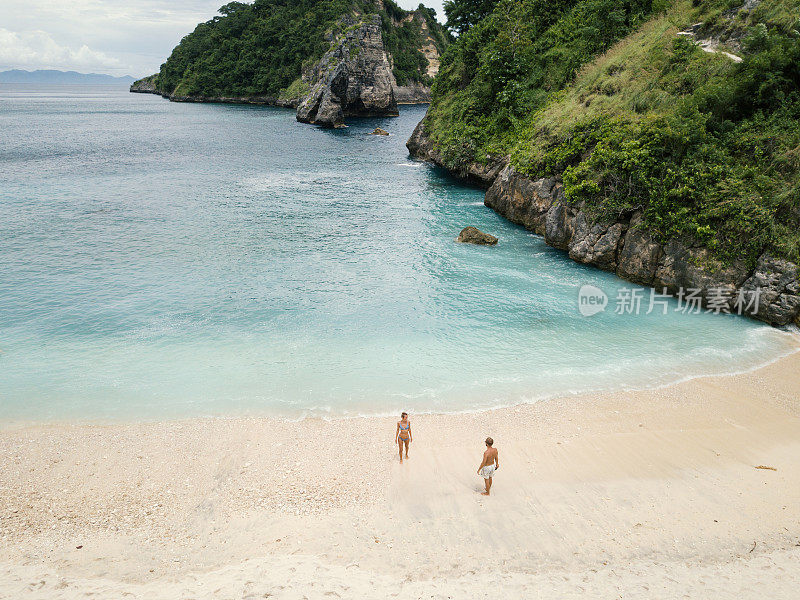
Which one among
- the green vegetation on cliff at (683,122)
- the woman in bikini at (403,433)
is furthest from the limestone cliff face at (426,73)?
the woman in bikini at (403,433)

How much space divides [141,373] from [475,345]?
11688 mm

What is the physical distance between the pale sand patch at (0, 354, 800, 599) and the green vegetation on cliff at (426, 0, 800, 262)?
844 cm

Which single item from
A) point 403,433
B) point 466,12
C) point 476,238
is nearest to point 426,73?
point 466,12

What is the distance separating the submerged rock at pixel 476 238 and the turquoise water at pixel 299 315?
0.90m

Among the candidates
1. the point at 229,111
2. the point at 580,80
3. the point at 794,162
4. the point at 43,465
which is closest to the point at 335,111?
the point at 229,111

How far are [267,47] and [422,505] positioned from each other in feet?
468

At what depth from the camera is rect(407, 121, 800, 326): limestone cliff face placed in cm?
1784

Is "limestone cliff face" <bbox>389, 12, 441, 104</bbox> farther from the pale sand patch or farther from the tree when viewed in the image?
the pale sand patch

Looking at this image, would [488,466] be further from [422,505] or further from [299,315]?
[299,315]

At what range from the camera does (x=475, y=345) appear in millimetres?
17328

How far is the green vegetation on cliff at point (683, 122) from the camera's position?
61.7ft

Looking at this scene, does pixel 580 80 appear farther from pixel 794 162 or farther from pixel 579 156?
pixel 794 162

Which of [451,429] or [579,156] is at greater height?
[579,156]

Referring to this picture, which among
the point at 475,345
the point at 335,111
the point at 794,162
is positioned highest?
the point at 335,111
